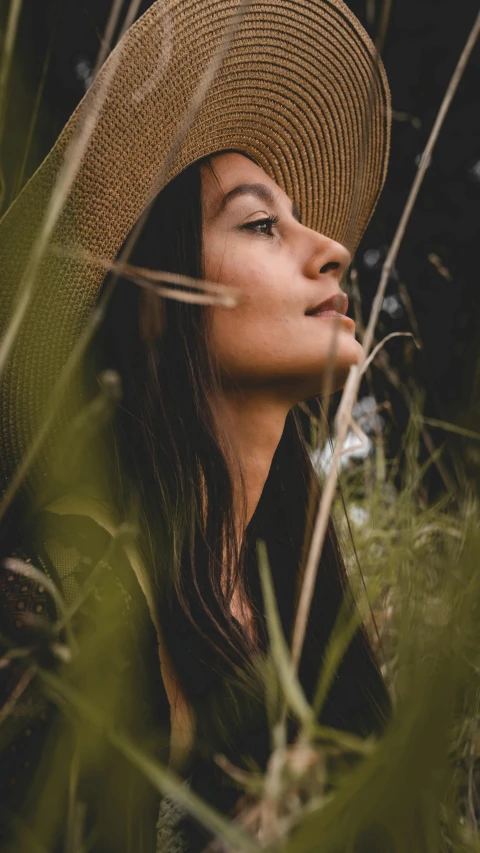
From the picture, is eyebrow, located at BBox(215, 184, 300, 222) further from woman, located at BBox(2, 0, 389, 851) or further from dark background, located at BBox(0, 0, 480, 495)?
dark background, located at BBox(0, 0, 480, 495)

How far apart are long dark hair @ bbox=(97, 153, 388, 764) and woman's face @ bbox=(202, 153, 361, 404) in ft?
0.11

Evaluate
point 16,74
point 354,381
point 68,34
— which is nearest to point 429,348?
point 68,34

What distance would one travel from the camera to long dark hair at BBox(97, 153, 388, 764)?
105 cm

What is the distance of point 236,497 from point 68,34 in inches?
81.2

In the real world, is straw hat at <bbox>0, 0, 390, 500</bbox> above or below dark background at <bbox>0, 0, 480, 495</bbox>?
below

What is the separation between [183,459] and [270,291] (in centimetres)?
30

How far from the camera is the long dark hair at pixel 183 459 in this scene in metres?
1.05

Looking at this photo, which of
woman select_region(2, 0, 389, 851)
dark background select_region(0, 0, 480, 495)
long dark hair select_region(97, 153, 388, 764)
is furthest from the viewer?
dark background select_region(0, 0, 480, 495)

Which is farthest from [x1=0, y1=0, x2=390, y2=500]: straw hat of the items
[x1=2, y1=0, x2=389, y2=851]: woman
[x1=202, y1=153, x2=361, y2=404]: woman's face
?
[x1=202, y1=153, x2=361, y2=404]: woman's face

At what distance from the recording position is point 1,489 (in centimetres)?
105

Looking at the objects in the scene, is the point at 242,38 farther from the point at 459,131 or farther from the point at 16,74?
the point at 459,131

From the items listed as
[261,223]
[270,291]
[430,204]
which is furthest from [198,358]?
[430,204]

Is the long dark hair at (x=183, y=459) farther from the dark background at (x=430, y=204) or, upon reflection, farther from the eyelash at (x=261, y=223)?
the dark background at (x=430, y=204)

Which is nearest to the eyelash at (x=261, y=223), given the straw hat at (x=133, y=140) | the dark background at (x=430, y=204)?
the straw hat at (x=133, y=140)
